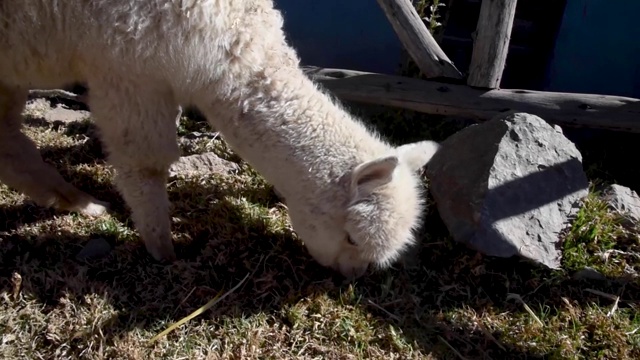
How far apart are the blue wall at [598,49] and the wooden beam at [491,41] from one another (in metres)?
1.37

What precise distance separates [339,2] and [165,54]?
351cm

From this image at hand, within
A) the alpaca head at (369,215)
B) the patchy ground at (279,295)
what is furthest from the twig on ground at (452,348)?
the alpaca head at (369,215)

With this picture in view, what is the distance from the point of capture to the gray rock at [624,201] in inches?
192

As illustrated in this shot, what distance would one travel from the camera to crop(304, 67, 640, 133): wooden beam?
17.6 ft

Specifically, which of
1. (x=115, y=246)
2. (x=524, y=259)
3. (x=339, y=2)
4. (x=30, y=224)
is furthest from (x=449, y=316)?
(x=339, y=2)

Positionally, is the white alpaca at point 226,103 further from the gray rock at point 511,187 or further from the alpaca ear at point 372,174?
the gray rock at point 511,187

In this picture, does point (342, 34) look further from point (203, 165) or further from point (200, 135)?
point (203, 165)

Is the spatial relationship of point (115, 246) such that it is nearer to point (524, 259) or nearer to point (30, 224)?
point (30, 224)

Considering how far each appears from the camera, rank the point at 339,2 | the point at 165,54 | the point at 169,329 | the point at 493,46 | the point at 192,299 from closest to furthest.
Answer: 1. the point at 165,54
2. the point at 169,329
3. the point at 192,299
4. the point at 493,46
5. the point at 339,2

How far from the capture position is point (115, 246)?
4.35 metres

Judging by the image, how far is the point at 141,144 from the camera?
370 cm

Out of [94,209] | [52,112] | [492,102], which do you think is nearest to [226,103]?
[94,209]

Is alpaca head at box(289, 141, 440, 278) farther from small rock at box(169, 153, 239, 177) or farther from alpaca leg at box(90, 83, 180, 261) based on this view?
small rock at box(169, 153, 239, 177)

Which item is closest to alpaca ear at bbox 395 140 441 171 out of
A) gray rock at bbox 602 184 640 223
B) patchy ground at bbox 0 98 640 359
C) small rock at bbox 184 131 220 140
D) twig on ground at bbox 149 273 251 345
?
patchy ground at bbox 0 98 640 359
